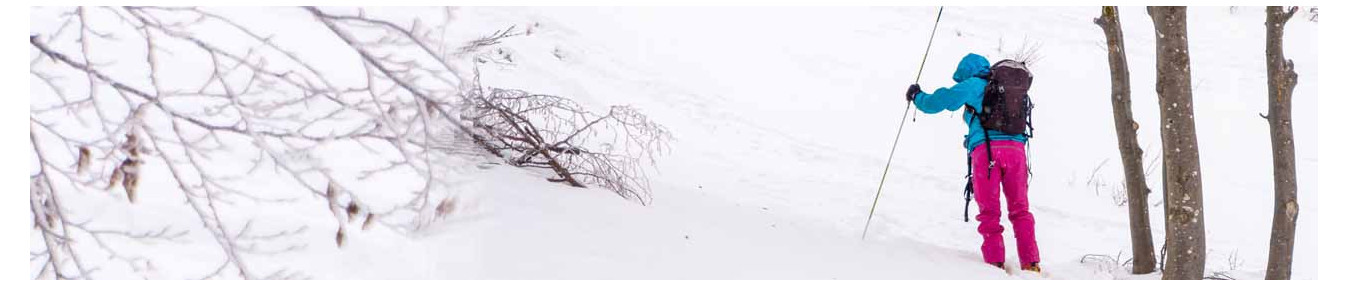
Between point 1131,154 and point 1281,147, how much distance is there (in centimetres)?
68

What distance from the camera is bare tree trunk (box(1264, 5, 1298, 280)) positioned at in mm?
4930

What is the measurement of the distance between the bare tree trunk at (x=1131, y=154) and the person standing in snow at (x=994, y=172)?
1.80ft

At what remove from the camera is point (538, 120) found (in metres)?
7.20

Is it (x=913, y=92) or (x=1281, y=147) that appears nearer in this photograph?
(x=1281, y=147)

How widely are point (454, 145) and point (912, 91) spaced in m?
2.40

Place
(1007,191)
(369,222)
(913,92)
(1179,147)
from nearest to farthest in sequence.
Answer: (369,222) → (1179,147) → (1007,191) → (913,92)

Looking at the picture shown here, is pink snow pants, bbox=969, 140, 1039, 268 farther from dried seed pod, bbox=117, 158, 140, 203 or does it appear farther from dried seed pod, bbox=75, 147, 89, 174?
dried seed pod, bbox=75, 147, 89, 174

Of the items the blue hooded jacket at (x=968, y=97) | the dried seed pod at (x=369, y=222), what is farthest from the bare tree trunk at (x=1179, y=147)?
the dried seed pod at (x=369, y=222)

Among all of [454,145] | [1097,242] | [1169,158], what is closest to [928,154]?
[1097,242]

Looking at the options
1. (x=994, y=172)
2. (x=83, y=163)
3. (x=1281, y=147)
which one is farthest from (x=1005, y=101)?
(x=83, y=163)

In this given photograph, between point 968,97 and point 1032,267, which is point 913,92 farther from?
point 1032,267

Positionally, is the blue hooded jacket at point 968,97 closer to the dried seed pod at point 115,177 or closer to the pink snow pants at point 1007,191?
the pink snow pants at point 1007,191

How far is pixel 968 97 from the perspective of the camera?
17.0 ft

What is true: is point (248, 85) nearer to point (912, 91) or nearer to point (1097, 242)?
point (912, 91)
